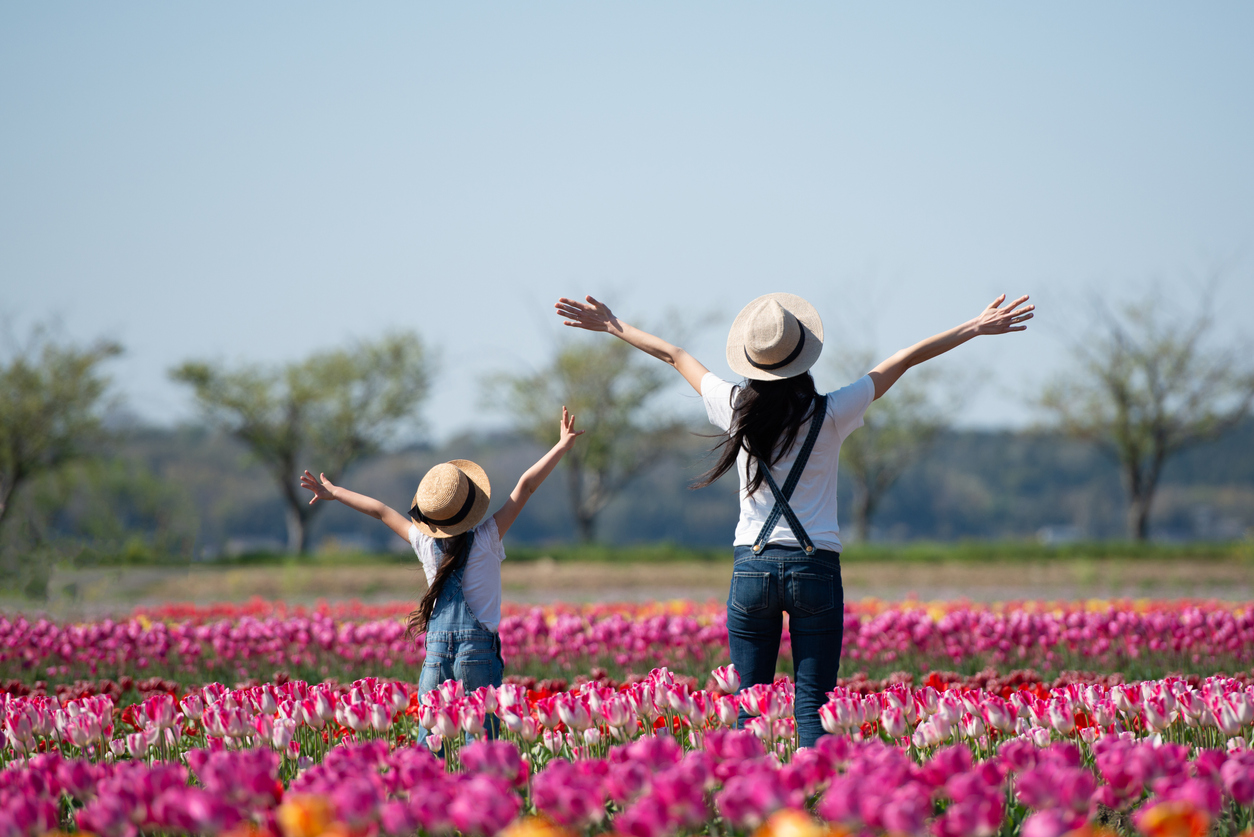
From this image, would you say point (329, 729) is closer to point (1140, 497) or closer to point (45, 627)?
point (45, 627)

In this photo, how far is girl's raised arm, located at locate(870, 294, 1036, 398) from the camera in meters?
3.52

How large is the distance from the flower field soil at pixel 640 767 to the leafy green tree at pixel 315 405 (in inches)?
1016

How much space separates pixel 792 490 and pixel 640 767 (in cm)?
137

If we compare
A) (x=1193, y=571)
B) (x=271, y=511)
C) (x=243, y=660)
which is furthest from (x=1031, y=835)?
(x=271, y=511)

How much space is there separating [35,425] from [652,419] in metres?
16.2

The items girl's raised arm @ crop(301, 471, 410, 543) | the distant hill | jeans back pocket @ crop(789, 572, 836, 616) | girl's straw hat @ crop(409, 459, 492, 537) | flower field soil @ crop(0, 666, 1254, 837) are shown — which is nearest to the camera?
flower field soil @ crop(0, 666, 1254, 837)

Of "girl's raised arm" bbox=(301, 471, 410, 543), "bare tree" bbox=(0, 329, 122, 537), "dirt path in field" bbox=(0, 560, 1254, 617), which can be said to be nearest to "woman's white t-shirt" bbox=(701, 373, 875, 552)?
"girl's raised arm" bbox=(301, 471, 410, 543)

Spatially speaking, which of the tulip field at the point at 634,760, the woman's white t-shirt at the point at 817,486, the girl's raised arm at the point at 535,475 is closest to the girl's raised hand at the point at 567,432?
the girl's raised arm at the point at 535,475

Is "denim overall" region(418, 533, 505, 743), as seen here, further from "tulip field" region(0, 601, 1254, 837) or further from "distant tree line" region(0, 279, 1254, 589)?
"distant tree line" region(0, 279, 1254, 589)

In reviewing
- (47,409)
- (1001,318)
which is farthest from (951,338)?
(47,409)

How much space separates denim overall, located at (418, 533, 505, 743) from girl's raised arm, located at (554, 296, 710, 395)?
3.12 ft

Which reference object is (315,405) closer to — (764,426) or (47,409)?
(47,409)

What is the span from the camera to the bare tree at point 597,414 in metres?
30.4

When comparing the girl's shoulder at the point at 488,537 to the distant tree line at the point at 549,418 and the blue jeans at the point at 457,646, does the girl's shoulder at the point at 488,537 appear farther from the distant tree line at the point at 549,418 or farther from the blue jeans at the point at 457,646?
the distant tree line at the point at 549,418
